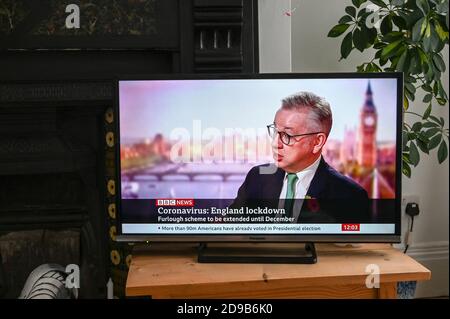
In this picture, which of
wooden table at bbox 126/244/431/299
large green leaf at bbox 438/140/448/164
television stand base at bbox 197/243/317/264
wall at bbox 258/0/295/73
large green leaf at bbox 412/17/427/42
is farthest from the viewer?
large green leaf at bbox 438/140/448/164

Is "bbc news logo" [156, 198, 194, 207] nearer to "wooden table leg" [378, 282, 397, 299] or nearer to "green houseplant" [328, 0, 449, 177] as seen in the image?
"wooden table leg" [378, 282, 397, 299]

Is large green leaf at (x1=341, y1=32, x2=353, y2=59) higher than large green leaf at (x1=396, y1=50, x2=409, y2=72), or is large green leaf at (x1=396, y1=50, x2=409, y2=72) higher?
large green leaf at (x1=341, y1=32, x2=353, y2=59)

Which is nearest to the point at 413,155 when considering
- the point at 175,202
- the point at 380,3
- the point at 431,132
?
the point at 431,132

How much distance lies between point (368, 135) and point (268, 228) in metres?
0.40

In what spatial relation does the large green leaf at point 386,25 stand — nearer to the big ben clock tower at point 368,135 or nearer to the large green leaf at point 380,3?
the large green leaf at point 380,3

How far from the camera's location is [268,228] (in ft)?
5.52

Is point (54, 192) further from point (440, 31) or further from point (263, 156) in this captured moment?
point (440, 31)

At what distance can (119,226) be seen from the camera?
1.71 meters

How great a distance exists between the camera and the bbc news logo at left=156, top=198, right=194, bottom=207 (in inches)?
66.6

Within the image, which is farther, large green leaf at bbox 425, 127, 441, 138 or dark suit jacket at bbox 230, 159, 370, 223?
large green leaf at bbox 425, 127, 441, 138

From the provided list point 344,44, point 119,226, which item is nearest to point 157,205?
point 119,226

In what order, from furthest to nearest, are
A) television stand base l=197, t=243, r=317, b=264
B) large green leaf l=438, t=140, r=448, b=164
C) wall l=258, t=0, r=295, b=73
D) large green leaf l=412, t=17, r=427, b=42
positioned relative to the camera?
1. large green leaf l=438, t=140, r=448, b=164
2. wall l=258, t=0, r=295, b=73
3. large green leaf l=412, t=17, r=427, b=42
4. television stand base l=197, t=243, r=317, b=264

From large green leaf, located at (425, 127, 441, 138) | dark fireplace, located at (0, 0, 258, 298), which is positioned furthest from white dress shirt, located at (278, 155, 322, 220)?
large green leaf, located at (425, 127, 441, 138)

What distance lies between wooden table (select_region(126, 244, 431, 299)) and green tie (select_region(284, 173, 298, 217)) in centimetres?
16
